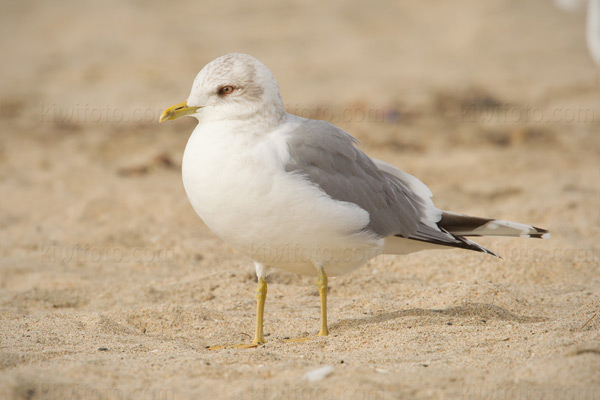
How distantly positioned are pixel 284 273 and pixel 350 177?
156 centimetres

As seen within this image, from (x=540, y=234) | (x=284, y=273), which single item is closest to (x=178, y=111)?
(x=284, y=273)

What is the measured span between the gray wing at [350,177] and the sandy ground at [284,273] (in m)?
0.59

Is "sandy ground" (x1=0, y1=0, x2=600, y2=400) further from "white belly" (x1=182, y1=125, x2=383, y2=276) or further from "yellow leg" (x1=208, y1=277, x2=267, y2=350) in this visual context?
"white belly" (x1=182, y1=125, x2=383, y2=276)

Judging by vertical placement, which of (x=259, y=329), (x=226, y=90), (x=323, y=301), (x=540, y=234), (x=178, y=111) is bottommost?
(x=259, y=329)

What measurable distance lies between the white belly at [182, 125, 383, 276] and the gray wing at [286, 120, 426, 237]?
3.5 inches

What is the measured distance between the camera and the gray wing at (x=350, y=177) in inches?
158

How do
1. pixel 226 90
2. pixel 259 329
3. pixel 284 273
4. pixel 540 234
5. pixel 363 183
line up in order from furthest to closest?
1. pixel 284 273
2. pixel 540 234
3. pixel 363 183
4. pixel 259 329
5. pixel 226 90

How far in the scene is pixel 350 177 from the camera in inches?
168

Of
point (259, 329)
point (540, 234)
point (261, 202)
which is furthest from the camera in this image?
point (540, 234)

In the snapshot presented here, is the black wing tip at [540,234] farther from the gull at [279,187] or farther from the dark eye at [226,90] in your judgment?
the dark eye at [226,90]

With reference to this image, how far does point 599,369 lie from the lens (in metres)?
3.12

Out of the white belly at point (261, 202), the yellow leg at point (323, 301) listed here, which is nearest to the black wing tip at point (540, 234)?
the white belly at point (261, 202)

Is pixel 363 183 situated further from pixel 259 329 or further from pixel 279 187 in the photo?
pixel 259 329

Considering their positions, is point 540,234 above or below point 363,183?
below
